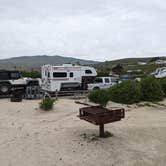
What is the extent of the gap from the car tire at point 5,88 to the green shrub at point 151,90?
9177mm

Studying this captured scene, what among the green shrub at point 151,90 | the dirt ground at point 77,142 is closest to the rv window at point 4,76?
the dirt ground at point 77,142

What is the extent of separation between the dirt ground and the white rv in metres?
8.71

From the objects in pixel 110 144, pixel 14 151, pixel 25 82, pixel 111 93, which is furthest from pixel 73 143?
pixel 25 82

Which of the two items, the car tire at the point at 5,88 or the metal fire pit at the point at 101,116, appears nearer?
the metal fire pit at the point at 101,116

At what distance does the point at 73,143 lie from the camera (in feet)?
25.2

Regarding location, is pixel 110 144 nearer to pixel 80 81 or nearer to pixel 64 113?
pixel 64 113

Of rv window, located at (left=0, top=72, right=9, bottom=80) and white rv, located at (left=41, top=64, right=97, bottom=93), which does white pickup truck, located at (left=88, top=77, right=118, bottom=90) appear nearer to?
white rv, located at (left=41, top=64, right=97, bottom=93)

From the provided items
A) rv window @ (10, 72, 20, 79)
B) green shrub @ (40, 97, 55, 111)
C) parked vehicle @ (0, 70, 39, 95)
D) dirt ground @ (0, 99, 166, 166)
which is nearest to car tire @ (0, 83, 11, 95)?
parked vehicle @ (0, 70, 39, 95)

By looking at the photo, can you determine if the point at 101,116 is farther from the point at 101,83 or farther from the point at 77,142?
the point at 101,83

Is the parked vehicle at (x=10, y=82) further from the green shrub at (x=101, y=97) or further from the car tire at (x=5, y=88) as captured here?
the green shrub at (x=101, y=97)

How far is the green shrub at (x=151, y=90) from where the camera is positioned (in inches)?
701

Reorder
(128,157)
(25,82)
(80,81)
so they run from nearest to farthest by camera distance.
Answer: (128,157), (25,82), (80,81)


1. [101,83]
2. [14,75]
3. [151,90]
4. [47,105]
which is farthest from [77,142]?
[101,83]

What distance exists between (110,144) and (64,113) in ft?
17.5
